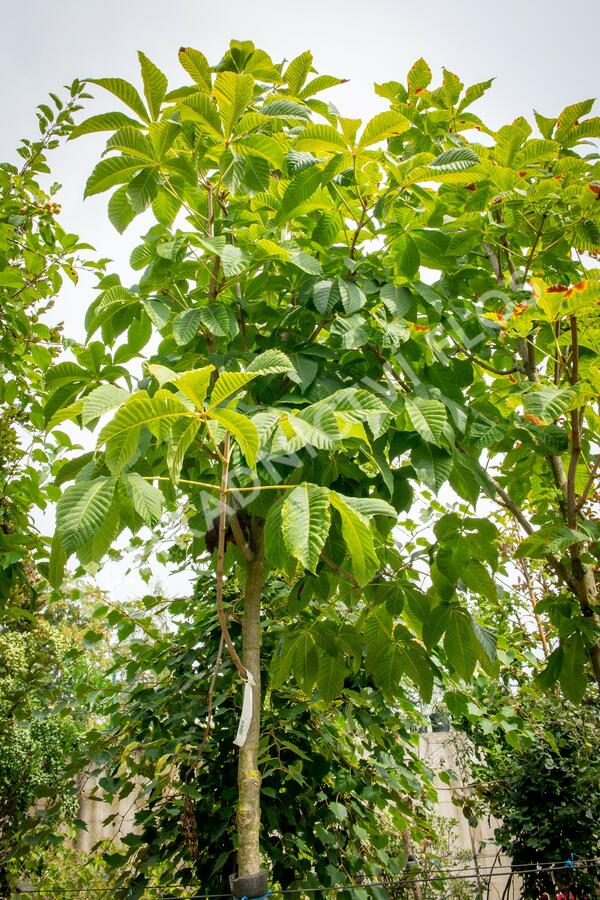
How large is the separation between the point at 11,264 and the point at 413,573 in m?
1.88

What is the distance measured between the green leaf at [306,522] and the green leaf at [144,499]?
164mm

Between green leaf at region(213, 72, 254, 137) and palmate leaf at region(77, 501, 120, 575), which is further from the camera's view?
green leaf at region(213, 72, 254, 137)

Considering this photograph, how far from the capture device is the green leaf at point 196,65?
1.09 meters

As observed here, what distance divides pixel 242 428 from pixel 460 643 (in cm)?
67

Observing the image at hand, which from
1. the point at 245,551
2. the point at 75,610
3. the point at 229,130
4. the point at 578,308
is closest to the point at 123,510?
the point at 245,551

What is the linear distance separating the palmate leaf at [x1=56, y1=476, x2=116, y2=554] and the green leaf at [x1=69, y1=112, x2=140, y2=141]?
0.65 metres

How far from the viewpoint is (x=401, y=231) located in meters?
1.19

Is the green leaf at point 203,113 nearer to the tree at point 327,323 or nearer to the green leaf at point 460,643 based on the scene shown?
the tree at point 327,323

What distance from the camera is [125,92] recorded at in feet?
3.44

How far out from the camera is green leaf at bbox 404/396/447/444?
3.14 feet

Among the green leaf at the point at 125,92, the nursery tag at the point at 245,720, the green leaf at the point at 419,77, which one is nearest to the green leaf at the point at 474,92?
the green leaf at the point at 419,77

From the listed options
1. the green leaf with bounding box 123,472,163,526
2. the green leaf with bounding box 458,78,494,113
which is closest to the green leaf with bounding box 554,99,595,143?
the green leaf with bounding box 458,78,494,113

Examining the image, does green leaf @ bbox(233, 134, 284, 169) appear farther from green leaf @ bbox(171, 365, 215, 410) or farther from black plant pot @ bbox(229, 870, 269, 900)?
black plant pot @ bbox(229, 870, 269, 900)

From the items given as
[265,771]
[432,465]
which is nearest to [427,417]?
[432,465]
